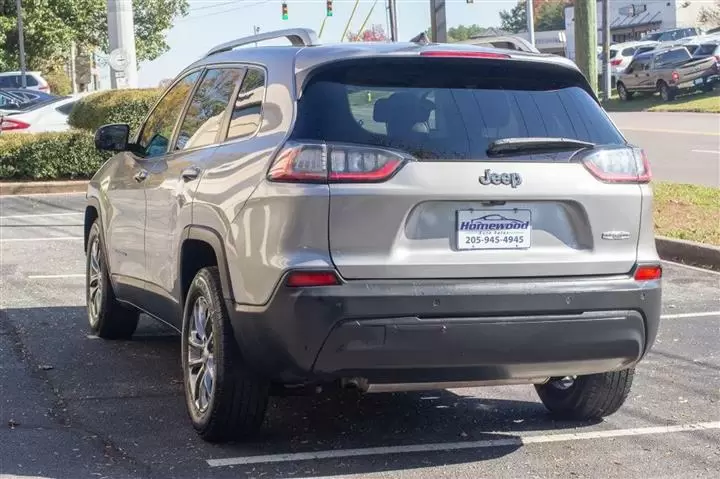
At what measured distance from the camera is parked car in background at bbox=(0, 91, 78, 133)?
23.2 metres

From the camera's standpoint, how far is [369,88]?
5047 mm

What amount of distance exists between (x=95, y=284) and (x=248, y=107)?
9.62 ft

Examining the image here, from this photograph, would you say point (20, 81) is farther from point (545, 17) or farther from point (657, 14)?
point (545, 17)

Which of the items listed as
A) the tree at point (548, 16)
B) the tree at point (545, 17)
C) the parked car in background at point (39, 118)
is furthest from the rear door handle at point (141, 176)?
the tree at point (548, 16)

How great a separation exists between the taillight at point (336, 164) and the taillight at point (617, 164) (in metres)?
0.90

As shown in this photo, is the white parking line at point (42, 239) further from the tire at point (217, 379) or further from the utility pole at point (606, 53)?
the utility pole at point (606, 53)

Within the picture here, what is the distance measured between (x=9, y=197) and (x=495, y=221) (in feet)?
46.6

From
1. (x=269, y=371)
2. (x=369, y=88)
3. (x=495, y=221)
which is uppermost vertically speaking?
(x=369, y=88)

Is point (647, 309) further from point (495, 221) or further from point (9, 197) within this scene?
point (9, 197)

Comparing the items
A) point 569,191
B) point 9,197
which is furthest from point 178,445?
point 9,197

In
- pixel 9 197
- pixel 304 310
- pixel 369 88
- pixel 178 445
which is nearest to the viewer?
pixel 304 310

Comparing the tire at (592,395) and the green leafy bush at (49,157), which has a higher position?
the green leafy bush at (49,157)

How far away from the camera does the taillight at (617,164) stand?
16.9 ft

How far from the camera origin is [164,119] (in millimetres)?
6887
